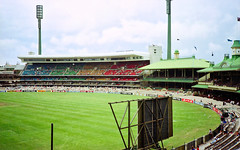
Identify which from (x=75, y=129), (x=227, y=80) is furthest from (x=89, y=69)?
(x=75, y=129)

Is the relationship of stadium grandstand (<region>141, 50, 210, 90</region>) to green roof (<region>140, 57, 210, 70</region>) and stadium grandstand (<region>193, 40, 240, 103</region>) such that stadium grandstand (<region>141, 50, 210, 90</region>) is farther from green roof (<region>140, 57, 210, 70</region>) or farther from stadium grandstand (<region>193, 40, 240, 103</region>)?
stadium grandstand (<region>193, 40, 240, 103</region>)

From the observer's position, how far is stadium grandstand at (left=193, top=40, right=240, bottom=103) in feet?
133

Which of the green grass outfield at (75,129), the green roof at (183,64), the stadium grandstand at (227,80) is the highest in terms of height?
the green roof at (183,64)

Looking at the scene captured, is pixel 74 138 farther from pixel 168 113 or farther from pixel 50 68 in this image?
pixel 50 68

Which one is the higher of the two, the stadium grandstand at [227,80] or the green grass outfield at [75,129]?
the stadium grandstand at [227,80]

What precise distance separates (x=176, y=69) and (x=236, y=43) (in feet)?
86.5

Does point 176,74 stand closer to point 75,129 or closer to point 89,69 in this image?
point 89,69

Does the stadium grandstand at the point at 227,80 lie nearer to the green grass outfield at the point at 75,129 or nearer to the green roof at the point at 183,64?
the green roof at the point at 183,64

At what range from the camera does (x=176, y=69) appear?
71562 millimetres

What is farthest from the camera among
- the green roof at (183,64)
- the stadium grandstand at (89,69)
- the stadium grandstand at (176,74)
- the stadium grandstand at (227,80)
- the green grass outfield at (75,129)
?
the stadium grandstand at (89,69)

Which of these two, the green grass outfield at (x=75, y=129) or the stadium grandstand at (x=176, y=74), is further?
the stadium grandstand at (x=176, y=74)

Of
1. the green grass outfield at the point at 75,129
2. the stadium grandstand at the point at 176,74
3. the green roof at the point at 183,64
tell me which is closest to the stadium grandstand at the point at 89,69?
the stadium grandstand at the point at 176,74

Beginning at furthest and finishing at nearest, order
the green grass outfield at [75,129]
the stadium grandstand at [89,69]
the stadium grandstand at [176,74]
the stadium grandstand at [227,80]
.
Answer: the stadium grandstand at [89,69], the stadium grandstand at [176,74], the stadium grandstand at [227,80], the green grass outfield at [75,129]

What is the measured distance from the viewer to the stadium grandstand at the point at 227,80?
133 feet
